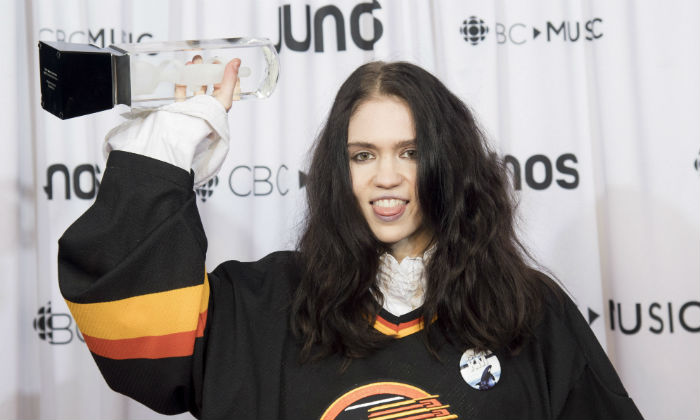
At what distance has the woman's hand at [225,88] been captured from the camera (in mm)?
1221

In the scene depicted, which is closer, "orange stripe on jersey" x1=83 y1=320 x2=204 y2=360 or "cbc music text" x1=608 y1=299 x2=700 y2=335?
"orange stripe on jersey" x1=83 y1=320 x2=204 y2=360

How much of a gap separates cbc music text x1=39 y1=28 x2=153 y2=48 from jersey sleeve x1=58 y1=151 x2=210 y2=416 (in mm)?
761

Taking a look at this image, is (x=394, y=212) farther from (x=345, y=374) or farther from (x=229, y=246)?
(x=229, y=246)

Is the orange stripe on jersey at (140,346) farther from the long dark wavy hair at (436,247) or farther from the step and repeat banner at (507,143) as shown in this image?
the step and repeat banner at (507,143)

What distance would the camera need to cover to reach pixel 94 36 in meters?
1.78

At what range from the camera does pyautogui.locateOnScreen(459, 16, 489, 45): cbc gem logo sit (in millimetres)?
1812

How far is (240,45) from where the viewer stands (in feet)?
4.23

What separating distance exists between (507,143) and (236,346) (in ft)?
2.98

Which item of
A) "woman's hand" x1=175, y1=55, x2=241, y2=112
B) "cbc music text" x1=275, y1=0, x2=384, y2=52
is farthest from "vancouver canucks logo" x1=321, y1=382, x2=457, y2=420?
"cbc music text" x1=275, y1=0, x2=384, y2=52

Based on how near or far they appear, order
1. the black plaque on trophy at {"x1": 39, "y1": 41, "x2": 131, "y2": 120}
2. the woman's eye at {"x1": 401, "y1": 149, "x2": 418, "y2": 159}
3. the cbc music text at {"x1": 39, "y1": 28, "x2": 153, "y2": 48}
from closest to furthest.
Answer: the black plaque on trophy at {"x1": 39, "y1": 41, "x2": 131, "y2": 120}, the woman's eye at {"x1": 401, "y1": 149, "x2": 418, "y2": 159}, the cbc music text at {"x1": 39, "y1": 28, "x2": 153, "y2": 48}

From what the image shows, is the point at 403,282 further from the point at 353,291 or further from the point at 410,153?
the point at 410,153

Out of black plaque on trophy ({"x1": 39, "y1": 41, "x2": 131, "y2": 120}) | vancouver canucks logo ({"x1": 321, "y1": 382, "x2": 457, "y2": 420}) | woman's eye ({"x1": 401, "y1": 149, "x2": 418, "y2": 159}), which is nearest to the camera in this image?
black plaque on trophy ({"x1": 39, "y1": 41, "x2": 131, "y2": 120})

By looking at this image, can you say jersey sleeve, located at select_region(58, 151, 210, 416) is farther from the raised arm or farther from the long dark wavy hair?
the long dark wavy hair

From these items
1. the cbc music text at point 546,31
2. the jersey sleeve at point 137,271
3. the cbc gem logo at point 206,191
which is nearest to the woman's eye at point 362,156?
the jersey sleeve at point 137,271
